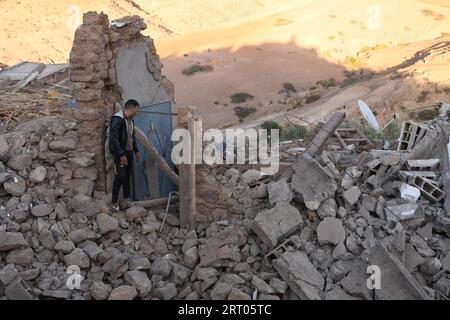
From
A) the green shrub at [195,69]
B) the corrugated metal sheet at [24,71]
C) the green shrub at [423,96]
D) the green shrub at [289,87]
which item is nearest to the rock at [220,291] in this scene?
the corrugated metal sheet at [24,71]

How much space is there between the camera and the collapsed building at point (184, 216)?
625 cm

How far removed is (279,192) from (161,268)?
6.27 ft

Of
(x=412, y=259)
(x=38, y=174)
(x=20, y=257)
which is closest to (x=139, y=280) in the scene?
(x=20, y=257)

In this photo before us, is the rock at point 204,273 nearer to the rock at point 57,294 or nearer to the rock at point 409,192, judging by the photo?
the rock at point 57,294

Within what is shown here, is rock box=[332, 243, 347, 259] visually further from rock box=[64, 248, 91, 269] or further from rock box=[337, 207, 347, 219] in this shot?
rock box=[64, 248, 91, 269]

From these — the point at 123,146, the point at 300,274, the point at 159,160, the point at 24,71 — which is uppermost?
the point at 123,146

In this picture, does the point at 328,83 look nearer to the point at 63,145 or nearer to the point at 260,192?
the point at 260,192

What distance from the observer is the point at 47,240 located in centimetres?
645

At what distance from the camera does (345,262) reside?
257 inches

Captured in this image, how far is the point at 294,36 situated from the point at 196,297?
28.5 m

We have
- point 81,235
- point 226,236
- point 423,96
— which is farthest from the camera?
point 423,96

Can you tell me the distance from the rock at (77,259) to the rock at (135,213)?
3.02 feet

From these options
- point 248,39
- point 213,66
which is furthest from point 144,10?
point 213,66
